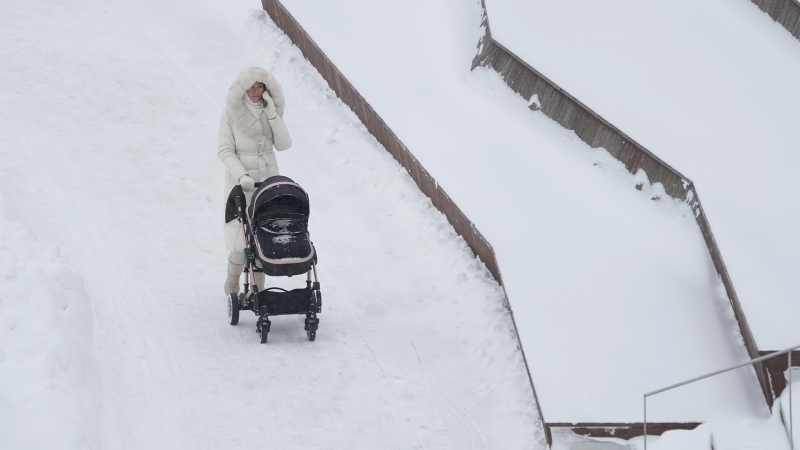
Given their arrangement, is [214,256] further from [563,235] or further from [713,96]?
[713,96]

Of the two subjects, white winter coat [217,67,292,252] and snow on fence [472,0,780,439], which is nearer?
snow on fence [472,0,780,439]

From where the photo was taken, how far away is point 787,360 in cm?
599

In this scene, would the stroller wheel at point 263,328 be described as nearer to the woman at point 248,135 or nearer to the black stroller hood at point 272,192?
the woman at point 248,135

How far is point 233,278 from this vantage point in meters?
8.09

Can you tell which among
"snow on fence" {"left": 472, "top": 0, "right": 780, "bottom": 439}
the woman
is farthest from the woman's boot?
"snow on fence" {"left": 472, "top": 0, "right": 780, "bottom": 439}

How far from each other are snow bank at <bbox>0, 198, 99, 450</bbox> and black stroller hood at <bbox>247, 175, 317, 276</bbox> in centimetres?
133

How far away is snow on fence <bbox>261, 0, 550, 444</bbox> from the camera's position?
880 centimetres

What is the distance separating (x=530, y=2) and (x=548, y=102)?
2179 mm

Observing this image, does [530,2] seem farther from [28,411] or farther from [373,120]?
[28,411]

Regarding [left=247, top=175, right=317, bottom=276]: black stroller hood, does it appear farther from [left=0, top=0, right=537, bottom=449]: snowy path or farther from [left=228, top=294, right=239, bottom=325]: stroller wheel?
[left=0, top=0, right=537, bottom=449]: snowy path

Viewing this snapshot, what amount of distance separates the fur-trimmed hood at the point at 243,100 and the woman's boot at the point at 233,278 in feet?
3.37

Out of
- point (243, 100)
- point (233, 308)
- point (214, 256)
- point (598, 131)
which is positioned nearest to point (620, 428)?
point (233, 308)

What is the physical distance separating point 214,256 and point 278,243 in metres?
1.93

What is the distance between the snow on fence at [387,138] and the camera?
880 cm
